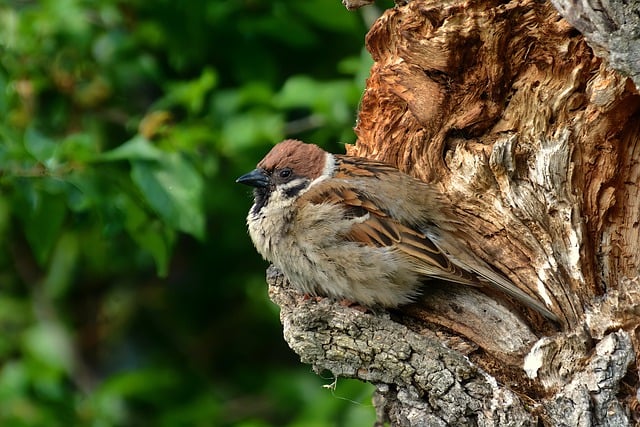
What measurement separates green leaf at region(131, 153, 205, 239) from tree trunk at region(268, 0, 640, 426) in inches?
27.3

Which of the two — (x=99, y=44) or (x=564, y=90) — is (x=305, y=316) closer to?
(x=564, y=90)

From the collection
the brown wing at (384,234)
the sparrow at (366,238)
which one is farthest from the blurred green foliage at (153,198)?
the brown wing at (384,234)

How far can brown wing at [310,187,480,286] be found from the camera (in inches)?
131

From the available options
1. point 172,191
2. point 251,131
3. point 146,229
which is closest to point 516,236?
point 172,191

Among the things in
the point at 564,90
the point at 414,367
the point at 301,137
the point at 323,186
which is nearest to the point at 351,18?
the point at 301,137

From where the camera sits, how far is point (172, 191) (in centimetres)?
385

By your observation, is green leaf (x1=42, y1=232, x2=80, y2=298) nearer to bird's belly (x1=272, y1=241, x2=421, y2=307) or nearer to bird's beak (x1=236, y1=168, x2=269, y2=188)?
bird's beak (x1=236, y1=168, x2=269, y2=188)

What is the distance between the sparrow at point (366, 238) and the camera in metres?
3.32

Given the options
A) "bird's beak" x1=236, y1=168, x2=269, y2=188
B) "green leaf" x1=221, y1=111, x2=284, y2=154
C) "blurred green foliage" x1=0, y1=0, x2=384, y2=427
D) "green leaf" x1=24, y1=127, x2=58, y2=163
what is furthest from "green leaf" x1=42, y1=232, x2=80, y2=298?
"bird's beak" x1=236, y1=168, x2=269, y2=188

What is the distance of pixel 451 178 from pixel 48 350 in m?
3.34

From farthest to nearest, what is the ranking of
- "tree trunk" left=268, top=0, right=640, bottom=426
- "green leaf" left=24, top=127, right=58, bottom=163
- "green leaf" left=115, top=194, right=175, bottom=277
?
"green leaf" left=115, top=194, right=175, bottom=277
"green leaf" left=24, top=127, right=58, bottom=163
"tree trunk" left=268, top=0, right=640, bottom=426

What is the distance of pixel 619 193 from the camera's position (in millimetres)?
3029

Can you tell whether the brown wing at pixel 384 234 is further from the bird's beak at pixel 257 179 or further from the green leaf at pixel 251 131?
the green leaf at pixel 251 131

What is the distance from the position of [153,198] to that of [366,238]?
0.91 m
